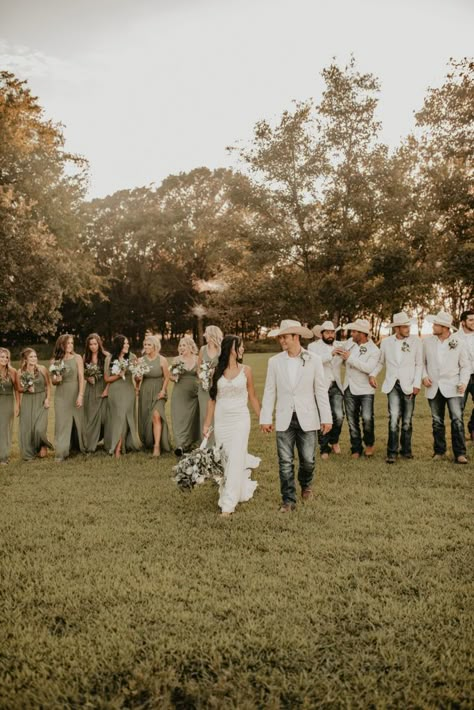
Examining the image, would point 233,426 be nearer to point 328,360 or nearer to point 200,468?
point 200,468

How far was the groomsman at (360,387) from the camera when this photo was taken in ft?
32.2

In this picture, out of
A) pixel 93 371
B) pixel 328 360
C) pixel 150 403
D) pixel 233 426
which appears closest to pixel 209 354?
pixel 150 403

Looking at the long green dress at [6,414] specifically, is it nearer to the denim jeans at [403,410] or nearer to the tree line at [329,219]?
the denim jeans at [403,410]

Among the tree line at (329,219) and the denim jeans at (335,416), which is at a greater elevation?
the tree line at (329,219)

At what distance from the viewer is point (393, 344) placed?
9.73 metres

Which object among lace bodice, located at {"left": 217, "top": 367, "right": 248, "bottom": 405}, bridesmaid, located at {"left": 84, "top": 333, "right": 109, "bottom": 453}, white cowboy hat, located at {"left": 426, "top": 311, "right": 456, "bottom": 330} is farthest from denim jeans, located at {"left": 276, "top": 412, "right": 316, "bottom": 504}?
bridesmaid, located at {"left": 84, "top": 333, "right": 109, "bottom": 453}

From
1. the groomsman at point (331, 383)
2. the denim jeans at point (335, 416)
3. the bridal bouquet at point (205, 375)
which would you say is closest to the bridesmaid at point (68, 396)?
the bridal bouquet at point (205, 375)

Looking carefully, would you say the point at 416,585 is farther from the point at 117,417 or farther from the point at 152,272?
the point at 152,272

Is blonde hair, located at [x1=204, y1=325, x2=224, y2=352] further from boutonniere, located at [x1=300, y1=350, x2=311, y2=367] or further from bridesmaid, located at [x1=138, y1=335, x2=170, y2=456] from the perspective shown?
boutonniere, located at [x1=300, y1=350, x2=311, y2=367]

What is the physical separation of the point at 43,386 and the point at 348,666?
28.1ft

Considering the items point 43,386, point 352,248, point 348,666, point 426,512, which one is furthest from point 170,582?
point 352,248

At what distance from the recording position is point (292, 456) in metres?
7.05

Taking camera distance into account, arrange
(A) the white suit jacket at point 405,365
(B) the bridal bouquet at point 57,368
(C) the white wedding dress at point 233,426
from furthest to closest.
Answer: (B) the bridal bouquet at point 57,368 < (A) the white suit jacket at point 405,365 < (C) the white wedding dress at point 233,426

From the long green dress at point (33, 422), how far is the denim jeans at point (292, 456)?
5578 millimetres
